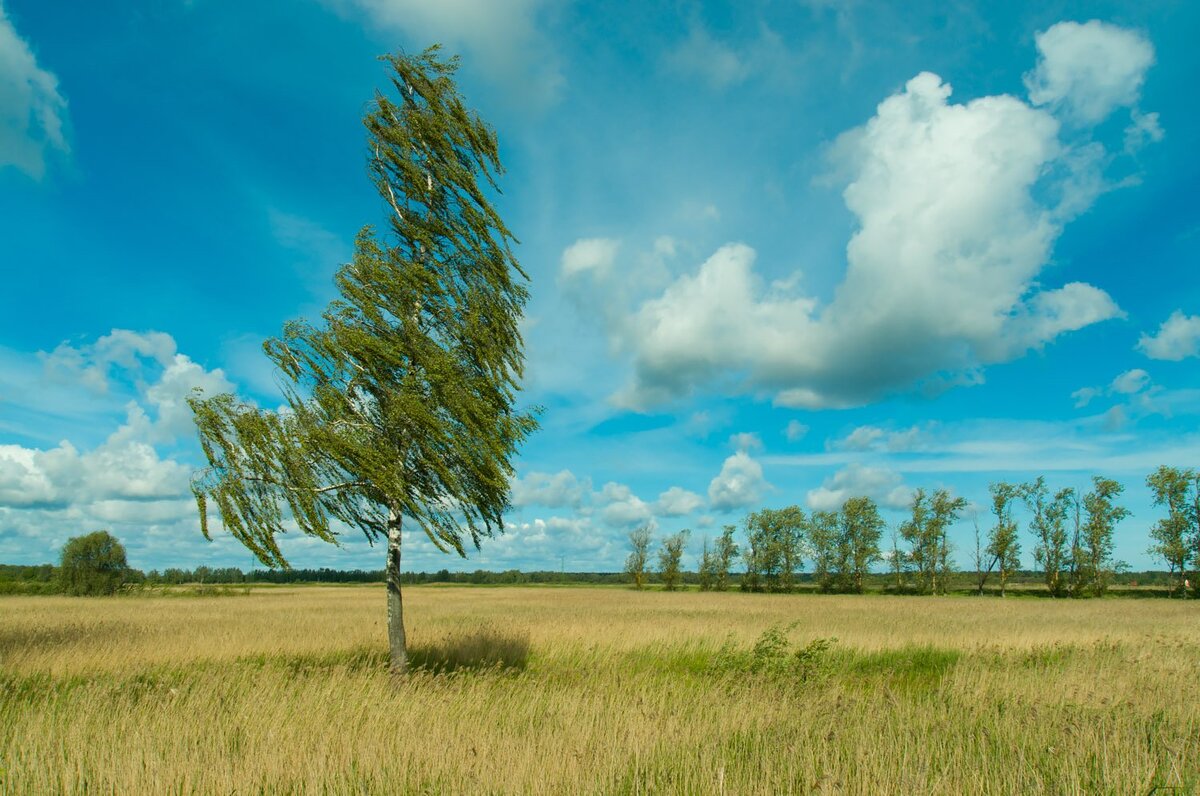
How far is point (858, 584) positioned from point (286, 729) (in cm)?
8674

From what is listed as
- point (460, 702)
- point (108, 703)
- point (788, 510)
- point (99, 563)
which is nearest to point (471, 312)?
point (460, 702)

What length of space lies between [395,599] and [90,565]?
6307 cm

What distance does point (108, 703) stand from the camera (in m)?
7.75

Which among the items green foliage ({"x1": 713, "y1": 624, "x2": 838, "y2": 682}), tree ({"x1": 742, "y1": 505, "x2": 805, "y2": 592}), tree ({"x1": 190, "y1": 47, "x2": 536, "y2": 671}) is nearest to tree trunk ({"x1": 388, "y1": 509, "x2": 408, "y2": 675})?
tree ({"x1": 190, "y1": 47, "x2": 536, "y2": 671})

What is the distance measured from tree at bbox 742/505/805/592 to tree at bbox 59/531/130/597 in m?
74.6

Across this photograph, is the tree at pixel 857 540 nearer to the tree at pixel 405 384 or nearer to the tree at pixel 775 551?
the tree at pixel 775 551

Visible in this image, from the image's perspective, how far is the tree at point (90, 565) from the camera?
186 feet

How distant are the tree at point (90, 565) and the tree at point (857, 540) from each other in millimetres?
79779

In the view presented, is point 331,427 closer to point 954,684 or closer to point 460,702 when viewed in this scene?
point 460,702

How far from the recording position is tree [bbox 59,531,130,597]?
56.6 m

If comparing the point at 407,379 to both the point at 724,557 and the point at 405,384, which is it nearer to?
the point at 405,384

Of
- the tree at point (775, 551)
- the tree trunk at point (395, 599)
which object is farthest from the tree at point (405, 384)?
the tree at point (775, 551)

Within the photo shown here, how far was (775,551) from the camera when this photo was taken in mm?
90062

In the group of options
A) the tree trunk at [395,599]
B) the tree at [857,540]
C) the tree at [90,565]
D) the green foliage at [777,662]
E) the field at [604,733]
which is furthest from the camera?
the tree at [857,540]
